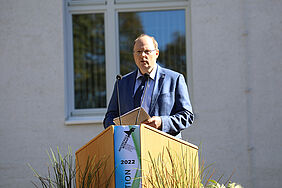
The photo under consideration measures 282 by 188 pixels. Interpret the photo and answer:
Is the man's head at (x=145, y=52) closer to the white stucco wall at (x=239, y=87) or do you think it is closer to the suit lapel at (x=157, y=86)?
the suit lapel at (x=157, y=86)

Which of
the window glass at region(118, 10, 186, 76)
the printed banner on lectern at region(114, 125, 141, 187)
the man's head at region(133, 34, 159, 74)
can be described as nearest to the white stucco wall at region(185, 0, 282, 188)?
the window glass at region(118, 10, 186, 76)

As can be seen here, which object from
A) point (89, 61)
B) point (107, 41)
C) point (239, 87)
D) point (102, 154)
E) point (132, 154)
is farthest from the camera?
point (89, 61)

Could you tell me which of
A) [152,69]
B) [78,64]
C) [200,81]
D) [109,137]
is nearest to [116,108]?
[152,69]

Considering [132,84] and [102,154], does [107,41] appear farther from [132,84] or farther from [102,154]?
[102,154]

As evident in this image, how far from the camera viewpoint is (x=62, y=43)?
5.64 metres

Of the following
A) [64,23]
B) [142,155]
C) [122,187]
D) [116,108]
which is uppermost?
[64,23]

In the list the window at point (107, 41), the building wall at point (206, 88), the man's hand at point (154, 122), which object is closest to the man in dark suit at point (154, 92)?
the man's hand at point (154, 122)

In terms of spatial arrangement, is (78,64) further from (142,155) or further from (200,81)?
(142,155)

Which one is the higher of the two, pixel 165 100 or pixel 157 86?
pixel 157 86

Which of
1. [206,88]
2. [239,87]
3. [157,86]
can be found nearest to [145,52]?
[157,86]

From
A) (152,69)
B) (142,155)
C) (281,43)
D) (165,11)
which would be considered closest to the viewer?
(142,155)

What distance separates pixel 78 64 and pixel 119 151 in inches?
149

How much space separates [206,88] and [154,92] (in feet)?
8.62

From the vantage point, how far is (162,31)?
5934 mm
